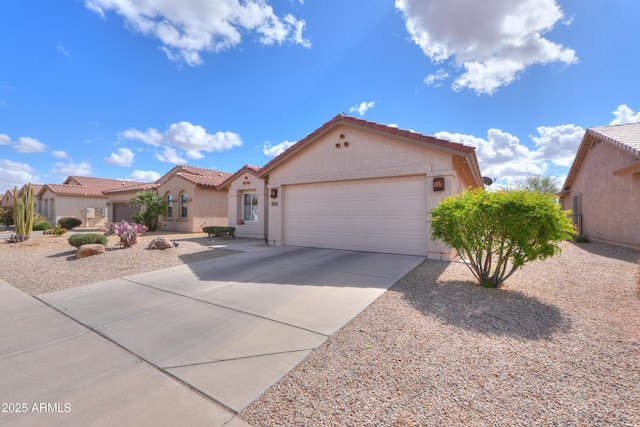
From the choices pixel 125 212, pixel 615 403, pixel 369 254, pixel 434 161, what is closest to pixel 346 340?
pixel 615 403

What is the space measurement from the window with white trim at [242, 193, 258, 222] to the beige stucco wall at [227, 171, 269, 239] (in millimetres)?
184

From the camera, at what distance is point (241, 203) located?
621 inches

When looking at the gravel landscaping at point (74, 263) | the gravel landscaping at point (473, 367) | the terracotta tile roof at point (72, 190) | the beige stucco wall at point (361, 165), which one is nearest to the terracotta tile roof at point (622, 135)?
the beige stucco wall at point (361, 165)

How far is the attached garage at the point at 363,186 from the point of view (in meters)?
8.16

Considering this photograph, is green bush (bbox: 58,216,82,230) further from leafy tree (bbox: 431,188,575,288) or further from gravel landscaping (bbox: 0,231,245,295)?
leafy tree (bbox: 431,188,575,288)

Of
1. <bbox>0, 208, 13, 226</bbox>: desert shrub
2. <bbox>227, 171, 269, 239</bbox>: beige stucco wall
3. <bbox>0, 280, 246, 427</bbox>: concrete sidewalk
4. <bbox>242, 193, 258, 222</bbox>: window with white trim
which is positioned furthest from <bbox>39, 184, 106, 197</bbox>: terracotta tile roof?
<bbox>0, 280, 246, 427</bbox>: concrete sidewalk

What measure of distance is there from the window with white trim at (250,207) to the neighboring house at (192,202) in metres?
2.35

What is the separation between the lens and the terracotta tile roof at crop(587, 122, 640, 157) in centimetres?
983

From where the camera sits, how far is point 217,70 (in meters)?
13.4

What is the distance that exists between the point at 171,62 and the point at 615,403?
1681 cm

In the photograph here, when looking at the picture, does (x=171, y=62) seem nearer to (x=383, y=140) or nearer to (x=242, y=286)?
(x=383, y=140)

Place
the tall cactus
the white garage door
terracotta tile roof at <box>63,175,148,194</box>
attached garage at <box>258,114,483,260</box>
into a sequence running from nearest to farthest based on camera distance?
attached garage at <box>258,114,483,260</box>
the white garage door
the tall cactus
terracotta tile roof at <box>63,175,148,194</box>

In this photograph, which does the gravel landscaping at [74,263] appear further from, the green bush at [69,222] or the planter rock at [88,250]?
the green bush at [69,222]

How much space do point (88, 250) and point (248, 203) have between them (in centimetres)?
779
